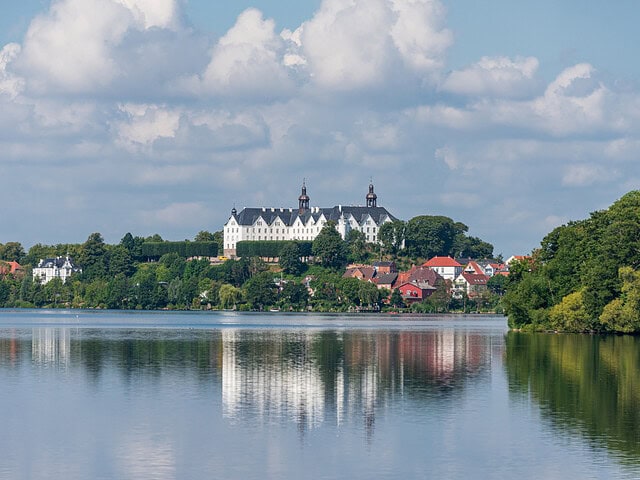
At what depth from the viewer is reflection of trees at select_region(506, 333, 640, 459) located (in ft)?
100

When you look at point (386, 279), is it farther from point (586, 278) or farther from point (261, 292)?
point (586, 278)

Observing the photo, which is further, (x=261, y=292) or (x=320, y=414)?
(x=261, y=292)

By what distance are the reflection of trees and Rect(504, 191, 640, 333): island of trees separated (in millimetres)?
5728

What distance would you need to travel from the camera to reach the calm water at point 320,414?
2534cm

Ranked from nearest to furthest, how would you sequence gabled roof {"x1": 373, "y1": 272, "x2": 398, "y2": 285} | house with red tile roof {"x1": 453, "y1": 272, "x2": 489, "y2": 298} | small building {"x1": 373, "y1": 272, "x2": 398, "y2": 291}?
house with red tile roof {"x1": 453, "y1": 272, "x2": 489, "y2": 298}, small building {"x1": 373, "y1": 272, "x2": 398, "y2": 291}, gabled roof {"x1": 373, "y1": 272, "x2": 398, "y2": 285}

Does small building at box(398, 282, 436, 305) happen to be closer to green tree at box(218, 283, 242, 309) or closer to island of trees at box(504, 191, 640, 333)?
green tree at box(218, 283, 242, 309)

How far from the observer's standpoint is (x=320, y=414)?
109 ft

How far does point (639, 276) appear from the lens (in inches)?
2884

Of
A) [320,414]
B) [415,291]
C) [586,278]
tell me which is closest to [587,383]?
[320,414]

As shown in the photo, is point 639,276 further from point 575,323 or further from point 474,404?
point 474,404

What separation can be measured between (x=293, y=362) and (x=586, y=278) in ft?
106

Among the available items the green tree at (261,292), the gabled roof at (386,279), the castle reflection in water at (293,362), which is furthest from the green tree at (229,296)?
the castle reflection in water at (293,362)

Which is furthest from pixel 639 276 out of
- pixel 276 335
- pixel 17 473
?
pixel 17 473

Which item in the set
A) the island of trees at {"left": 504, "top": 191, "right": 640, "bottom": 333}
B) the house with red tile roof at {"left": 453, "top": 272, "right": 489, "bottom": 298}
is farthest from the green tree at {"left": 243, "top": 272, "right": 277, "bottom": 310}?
the island of trees at {"left": 504, "top": 191, "right": 640, "bottom": 333}
